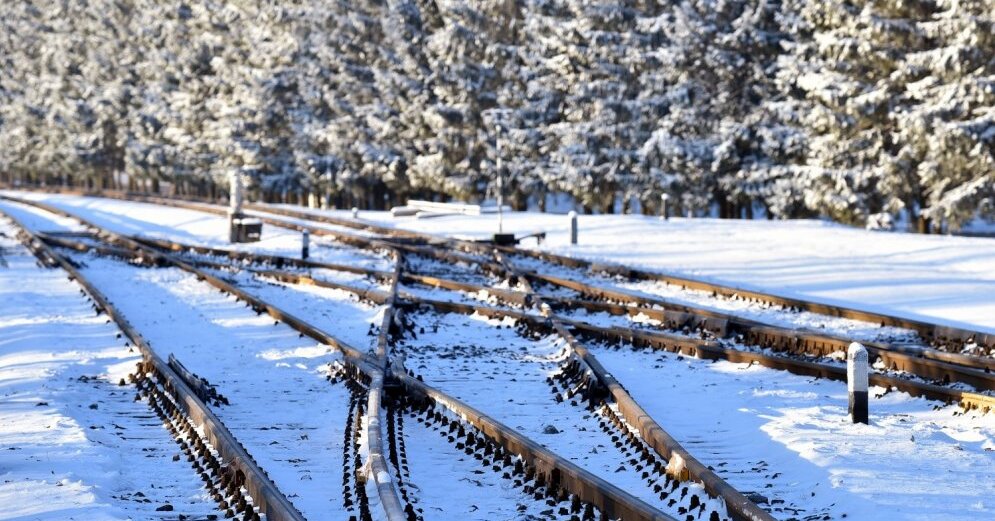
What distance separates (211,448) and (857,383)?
4.99 metres

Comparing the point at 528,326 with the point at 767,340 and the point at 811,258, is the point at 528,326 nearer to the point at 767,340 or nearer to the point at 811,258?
the point at 767,340

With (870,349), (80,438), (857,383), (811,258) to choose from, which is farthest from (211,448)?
(811,258)

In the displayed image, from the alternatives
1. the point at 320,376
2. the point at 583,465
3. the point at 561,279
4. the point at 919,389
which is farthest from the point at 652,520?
the point at 561,279

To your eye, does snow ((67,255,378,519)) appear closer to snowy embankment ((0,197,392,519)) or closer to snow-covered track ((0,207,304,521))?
snowy embankment ((0,197,392,519))

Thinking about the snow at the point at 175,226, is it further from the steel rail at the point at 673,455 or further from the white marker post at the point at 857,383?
the white marker post at the point at 857,383

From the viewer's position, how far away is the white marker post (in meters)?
9.98

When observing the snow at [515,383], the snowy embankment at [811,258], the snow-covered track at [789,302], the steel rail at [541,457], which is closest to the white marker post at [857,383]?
the snow at [515,383]

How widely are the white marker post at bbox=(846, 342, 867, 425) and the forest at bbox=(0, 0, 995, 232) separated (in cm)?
2125

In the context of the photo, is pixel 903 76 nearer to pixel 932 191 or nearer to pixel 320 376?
pixel 932 191

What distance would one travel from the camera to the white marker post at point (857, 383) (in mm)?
9977

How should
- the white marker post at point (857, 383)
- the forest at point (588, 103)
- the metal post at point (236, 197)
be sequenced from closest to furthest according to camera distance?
the white marker post at point (857, 383), the forest at point (588, 103), the metal post at point (236, 197)

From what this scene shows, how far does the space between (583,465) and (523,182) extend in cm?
3857

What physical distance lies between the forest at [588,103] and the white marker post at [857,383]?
837 inches

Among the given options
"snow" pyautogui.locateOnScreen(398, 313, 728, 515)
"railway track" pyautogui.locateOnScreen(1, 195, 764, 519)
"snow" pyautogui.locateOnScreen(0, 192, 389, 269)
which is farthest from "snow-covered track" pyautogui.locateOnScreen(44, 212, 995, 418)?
"snow" pyautogui.locateOnScreen(0, 192, 389, 269)
